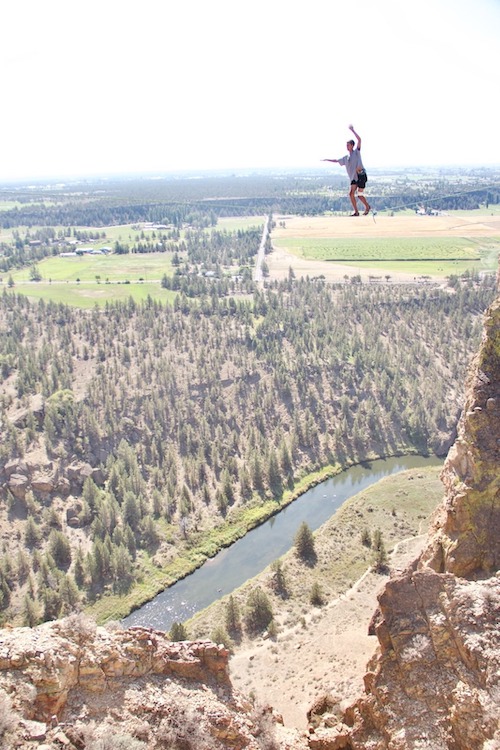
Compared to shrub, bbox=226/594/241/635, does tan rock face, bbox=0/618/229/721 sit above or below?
above

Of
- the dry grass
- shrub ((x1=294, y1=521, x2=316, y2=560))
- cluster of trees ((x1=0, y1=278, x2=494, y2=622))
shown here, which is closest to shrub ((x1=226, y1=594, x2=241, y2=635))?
the dry grass

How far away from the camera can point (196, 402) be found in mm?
70000

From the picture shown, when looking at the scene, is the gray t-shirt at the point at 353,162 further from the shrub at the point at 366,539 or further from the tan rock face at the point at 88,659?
the shrub at the point at 366,539

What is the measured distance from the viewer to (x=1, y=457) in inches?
2152

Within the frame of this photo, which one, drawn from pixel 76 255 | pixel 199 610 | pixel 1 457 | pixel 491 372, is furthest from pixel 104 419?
pixel 76 255

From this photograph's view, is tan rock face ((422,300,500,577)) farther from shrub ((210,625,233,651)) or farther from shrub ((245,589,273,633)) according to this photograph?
shrub ((245,589,273,633))

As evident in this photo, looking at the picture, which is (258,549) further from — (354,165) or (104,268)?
(104,268)

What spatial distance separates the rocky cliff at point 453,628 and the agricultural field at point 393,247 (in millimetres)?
99925

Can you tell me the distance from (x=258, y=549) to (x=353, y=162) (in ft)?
123

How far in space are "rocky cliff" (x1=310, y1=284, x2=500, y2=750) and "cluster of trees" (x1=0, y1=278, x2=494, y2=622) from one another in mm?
28224

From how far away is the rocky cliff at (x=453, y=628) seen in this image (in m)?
15.6

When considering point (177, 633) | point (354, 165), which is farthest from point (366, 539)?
point (354, 165)

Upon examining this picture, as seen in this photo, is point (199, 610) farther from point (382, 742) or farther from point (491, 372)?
point (491, 372)

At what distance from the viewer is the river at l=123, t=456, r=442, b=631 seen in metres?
40.8
